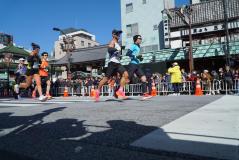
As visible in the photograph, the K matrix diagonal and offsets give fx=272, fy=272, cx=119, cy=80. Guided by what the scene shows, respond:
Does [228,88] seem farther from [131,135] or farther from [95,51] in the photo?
[95,51]

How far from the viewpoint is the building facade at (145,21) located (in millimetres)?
32438

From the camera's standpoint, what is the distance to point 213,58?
2467 cm

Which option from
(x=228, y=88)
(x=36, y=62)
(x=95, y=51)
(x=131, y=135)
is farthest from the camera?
(x=95, y=51)

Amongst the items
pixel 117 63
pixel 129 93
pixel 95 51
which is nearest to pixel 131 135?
pixel 117 63

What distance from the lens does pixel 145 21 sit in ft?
111

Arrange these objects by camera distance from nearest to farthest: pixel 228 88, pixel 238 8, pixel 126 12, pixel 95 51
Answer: pixel 228 88
pixel 238 8
pixel 126 12
pixel 95 51

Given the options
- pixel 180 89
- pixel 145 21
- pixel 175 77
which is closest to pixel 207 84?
pixel 180 89

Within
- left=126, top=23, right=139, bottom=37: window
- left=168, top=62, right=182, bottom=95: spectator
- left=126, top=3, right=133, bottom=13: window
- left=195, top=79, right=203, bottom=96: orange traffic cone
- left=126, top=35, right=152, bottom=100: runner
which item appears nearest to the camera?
left=126, top=35, right=152, bottom=100: runner

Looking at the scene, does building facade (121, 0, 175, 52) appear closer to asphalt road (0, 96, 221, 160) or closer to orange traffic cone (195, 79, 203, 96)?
orange traffic cone (195, 79, 203, 96)

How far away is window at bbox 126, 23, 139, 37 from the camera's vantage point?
1354 inches

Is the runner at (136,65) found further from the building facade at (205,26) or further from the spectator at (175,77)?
the building facade at (205,26)

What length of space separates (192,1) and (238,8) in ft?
23.7

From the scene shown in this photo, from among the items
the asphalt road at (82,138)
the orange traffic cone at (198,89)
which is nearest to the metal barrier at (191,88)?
the orange traffic cone at (198,89)

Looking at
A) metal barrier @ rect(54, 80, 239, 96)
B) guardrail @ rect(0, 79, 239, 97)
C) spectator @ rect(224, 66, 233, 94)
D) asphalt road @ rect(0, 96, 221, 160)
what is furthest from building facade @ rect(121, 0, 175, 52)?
asphalt road @ rect(0, 96, 221, 160)
